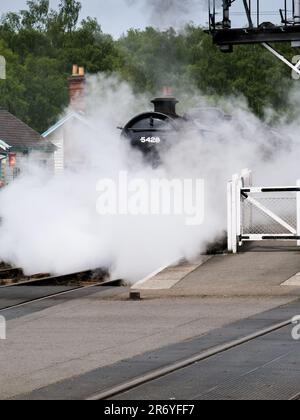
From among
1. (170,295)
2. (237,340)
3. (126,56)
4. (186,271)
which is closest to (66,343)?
(237,340)

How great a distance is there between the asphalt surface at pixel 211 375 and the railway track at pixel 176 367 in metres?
0.06

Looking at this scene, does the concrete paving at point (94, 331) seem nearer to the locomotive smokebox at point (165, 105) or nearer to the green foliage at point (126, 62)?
the locomotive smokebox at point (165, 105)

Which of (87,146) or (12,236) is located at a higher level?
(87,146)

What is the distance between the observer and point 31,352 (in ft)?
38.2

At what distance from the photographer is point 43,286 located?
18.7 metres

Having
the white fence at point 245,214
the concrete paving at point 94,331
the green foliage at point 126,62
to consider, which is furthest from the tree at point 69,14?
the concrete paving at point 94,331

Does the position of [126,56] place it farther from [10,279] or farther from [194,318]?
[194,318]

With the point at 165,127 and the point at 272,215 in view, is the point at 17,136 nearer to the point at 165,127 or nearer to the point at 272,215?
the point at 165,127

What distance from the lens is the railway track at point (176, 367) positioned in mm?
9018

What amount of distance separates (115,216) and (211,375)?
1261cm

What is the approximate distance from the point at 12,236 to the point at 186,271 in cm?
585

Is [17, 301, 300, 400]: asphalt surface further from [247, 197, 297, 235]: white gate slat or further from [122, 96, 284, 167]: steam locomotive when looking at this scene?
[122, 96, 284, 167]: steam locomotive

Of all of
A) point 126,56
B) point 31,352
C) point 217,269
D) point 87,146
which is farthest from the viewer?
point 126,56

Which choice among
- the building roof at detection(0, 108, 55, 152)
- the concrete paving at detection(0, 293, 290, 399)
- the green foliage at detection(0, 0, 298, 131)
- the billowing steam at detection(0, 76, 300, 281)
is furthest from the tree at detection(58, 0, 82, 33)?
the concrete paving at detection(0, 293, 290, 399)
